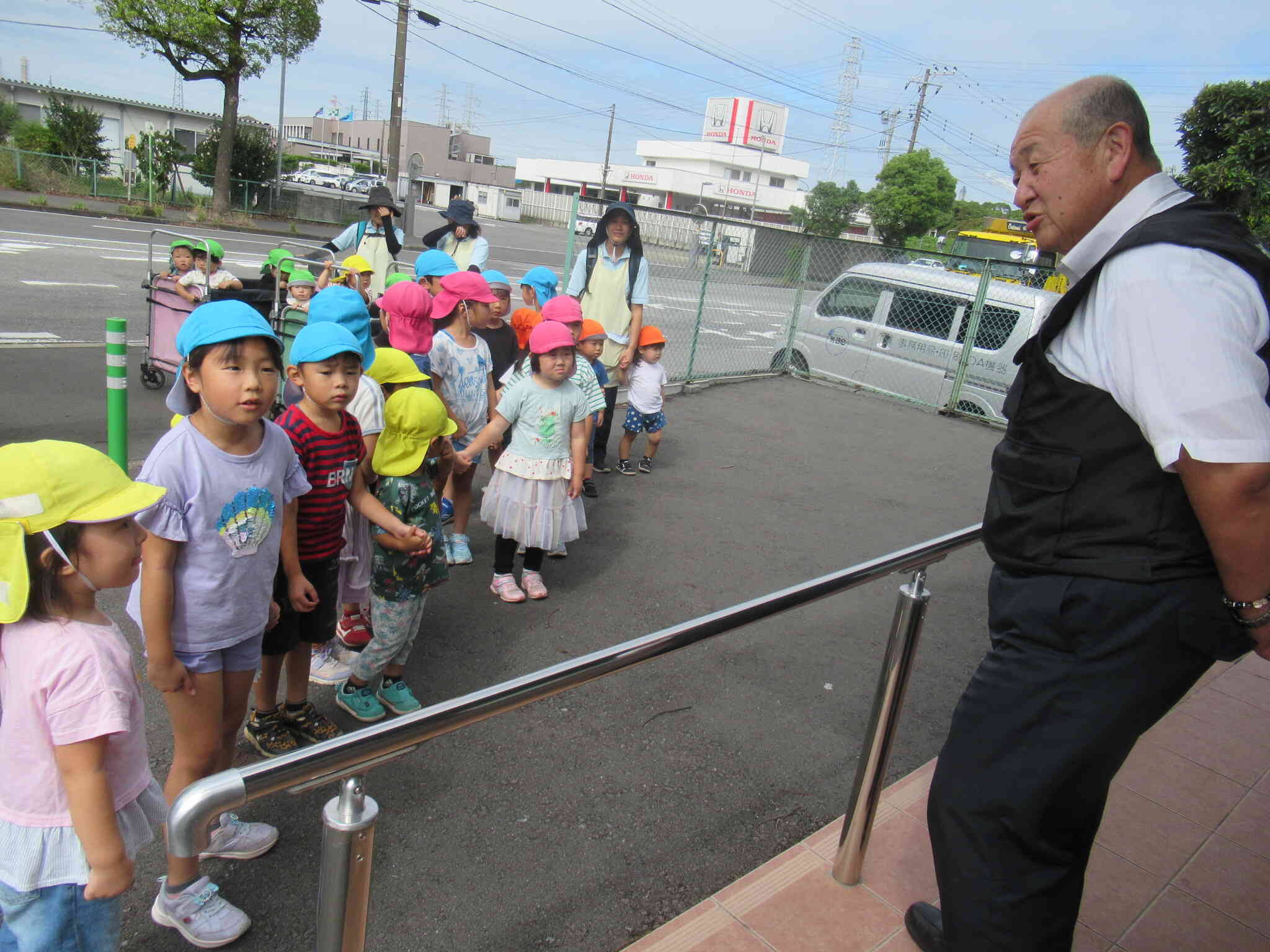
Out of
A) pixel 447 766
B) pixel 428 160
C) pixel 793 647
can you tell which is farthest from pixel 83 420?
pixel 428 160

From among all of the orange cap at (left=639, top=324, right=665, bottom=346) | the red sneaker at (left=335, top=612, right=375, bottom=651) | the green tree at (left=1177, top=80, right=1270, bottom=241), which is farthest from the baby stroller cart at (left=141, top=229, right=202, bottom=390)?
the green tree at (left=1177, top=80, right=1270, bottom=241)

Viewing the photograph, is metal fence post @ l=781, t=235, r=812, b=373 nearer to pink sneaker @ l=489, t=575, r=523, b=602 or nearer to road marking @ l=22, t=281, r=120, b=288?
pink sneaker @ l=489, t=575, r=523, b=602

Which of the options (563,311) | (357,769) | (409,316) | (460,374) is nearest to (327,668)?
(460,374)

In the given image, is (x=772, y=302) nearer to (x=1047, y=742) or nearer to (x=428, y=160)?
(x=1047, y=742)

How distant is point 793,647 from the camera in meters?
4.45

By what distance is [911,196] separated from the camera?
3127 cm

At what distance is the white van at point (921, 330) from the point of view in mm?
9602

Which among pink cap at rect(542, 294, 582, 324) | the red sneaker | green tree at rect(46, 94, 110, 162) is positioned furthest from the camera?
green tree at rect(46, 94, 110, 162)

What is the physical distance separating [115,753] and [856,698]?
311 centimetres

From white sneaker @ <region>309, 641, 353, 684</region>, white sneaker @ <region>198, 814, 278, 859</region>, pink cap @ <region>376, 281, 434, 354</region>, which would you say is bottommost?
white sneaker @ <region>309, 641, 353, 684</region>

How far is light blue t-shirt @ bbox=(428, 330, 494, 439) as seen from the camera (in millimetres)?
4742

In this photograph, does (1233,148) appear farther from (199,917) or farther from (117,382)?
(199,917)

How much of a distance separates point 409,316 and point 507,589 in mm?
1517

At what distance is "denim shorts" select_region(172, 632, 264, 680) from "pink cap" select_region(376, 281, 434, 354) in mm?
2446
